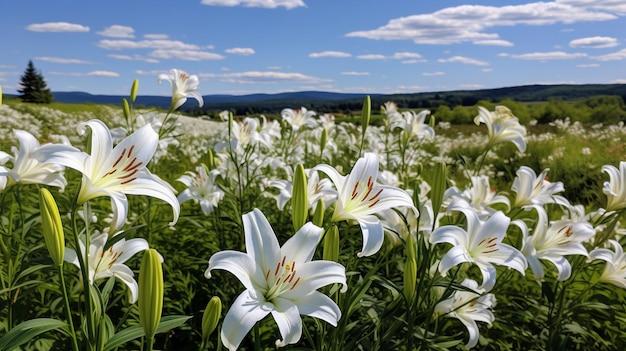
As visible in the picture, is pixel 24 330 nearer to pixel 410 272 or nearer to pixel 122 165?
pixel 122 165

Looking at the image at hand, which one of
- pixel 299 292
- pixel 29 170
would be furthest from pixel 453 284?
pixel 29 170

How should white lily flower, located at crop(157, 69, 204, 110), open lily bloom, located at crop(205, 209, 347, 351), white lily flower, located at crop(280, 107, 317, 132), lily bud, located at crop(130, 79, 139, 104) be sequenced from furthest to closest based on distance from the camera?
white lily flower, located at crop(280, 107, 317, 132)
white lily flower, located at crop(157, 69, 204, 110)
lily bud, located at crop(130, 79, 139, 104)
open lily bloom, located at crop(205, 209, 347, 351)

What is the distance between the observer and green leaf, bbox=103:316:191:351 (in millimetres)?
1084

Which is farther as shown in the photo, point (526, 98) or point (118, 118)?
point (526, 98)

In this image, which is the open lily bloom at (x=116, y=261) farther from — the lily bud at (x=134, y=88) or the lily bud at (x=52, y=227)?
the lily bud at (x=134, y=88)

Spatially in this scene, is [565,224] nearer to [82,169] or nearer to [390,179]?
[390,179]

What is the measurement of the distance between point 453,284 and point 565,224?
31.3 inches

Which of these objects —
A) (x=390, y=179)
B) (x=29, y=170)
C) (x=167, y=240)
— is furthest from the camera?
(x=167, y=240)

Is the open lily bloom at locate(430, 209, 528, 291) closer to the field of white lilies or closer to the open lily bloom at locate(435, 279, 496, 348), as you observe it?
the field of white lilies

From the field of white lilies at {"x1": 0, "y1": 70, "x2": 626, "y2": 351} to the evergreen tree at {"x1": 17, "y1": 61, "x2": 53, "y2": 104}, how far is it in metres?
41.1

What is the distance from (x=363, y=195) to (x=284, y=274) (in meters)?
0.38

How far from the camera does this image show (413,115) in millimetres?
3350

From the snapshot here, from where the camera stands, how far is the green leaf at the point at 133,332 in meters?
1.08

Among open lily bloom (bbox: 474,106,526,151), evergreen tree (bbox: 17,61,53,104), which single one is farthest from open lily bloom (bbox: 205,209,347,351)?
evergreen tree (bbox: 17,61,53,104)
